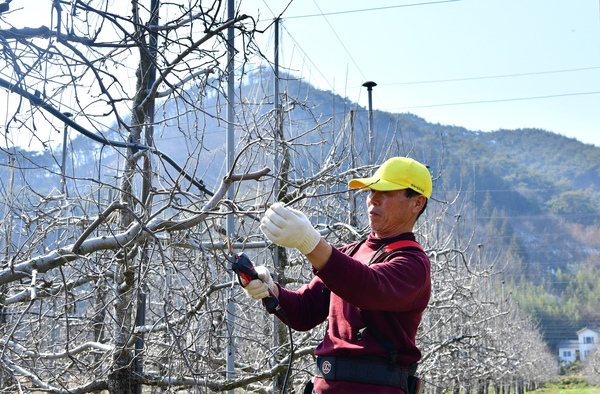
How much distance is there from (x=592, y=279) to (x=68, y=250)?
344ft

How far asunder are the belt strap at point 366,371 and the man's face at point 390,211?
22.8 inches

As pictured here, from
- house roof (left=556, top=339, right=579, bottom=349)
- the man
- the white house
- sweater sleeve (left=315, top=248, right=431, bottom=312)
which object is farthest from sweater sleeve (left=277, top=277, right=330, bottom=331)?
house roof (left=556, top=339, right=579, bottom=349)

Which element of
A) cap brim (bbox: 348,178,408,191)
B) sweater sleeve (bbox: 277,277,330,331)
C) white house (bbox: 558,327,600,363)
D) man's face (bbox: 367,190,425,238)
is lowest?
white house (bbox: 558,327,600,363)

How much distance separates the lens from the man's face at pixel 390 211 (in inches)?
123

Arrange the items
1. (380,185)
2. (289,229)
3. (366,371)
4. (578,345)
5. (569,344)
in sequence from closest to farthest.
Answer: (289,229)
(366,371)
(380,185)
(578,345)
(569,344)

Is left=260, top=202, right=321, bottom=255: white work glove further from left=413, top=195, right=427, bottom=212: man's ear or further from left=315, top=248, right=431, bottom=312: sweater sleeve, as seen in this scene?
left=413, top=195, right=427, bottom=212: man's ear

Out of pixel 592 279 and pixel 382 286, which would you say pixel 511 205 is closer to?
pixel 592 279

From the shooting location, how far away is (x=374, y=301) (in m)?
2.68

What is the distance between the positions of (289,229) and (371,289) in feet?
1.31

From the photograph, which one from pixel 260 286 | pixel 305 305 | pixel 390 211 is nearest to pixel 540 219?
pixel 305 305

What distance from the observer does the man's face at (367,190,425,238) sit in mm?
3121

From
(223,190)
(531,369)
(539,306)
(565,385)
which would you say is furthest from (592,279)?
(223,190)

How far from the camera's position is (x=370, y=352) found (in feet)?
9.37

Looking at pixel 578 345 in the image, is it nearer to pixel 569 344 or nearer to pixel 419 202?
pixel 569 344
